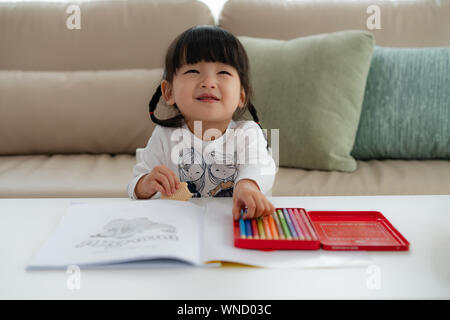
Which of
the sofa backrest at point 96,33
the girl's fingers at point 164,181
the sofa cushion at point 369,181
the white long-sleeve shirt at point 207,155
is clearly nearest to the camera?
the girl's fingers at point 164,181

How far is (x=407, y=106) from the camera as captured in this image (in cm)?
145

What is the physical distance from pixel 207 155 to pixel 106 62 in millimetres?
990

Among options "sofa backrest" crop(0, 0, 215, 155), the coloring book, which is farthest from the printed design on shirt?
"sofa backrest" crop(0, 0, 215, 155)

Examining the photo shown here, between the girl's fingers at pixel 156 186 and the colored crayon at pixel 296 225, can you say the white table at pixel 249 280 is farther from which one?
the girl's fingers at pixel 156 186

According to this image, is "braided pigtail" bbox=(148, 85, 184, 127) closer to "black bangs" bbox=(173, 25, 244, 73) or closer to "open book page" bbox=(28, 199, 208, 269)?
"black bangs" bbox=(173, 25, 244, 73)

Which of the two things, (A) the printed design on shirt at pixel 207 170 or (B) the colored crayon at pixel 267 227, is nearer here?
(B) the colored crayon at pixel 267 227

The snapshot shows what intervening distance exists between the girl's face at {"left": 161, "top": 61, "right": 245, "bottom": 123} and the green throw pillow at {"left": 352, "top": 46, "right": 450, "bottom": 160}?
744mm

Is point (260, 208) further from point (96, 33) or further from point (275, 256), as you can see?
point (96, 33)

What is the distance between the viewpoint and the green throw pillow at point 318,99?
1.40m

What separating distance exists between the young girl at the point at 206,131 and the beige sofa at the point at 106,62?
0.42 meters

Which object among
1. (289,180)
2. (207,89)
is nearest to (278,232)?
(207,89)

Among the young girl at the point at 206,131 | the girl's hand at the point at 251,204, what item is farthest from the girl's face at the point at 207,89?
the girl's hand at the point at 251,204
